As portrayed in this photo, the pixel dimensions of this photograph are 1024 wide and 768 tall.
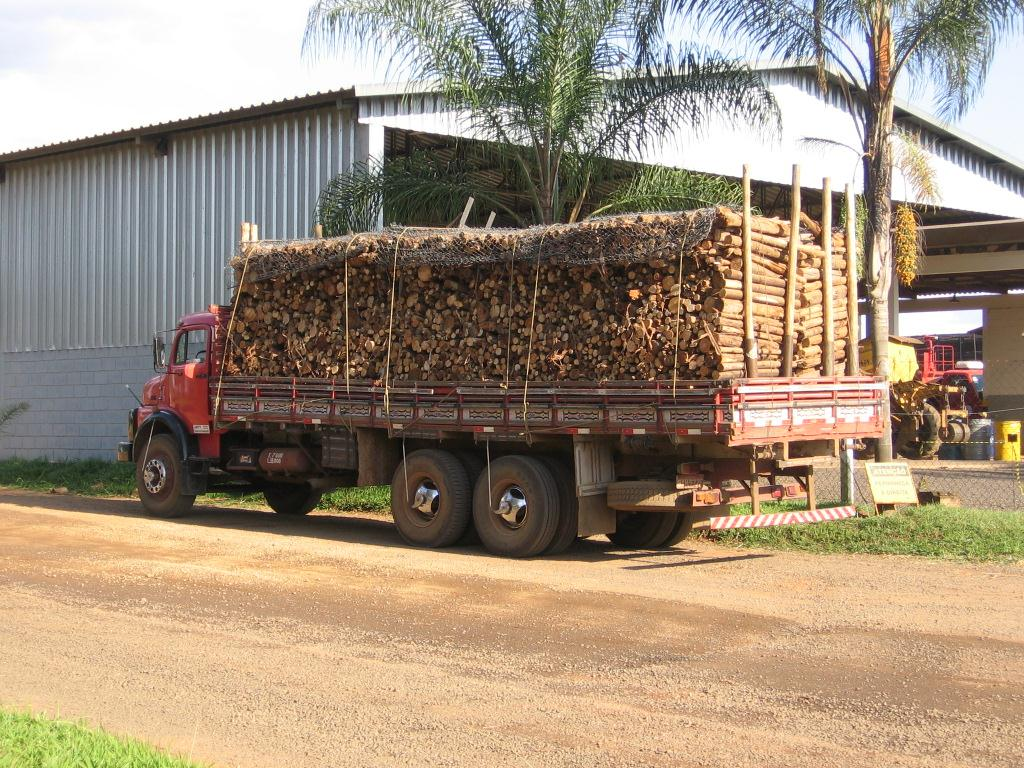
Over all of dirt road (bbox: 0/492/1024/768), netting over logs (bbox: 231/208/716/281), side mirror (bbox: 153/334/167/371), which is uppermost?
netting over logs (bbox: 231/208/716/281)

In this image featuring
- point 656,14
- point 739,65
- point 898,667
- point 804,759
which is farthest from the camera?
point 739,65

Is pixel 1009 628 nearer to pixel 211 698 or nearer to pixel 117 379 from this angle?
pixel 211 698

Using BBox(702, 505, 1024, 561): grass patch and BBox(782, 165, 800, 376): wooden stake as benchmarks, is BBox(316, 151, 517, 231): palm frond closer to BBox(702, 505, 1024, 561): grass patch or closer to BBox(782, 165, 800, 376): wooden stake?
BBox(782, 165, 800, 376): wooden stake

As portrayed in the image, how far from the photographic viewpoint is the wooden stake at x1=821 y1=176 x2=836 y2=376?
39.4ft

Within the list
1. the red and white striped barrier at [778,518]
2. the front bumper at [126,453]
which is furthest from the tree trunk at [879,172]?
the front bumper at [126,453]

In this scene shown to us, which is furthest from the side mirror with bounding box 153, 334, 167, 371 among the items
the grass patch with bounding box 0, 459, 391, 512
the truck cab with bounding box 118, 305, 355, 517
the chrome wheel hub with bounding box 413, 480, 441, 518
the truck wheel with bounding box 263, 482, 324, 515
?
the chrome wheel hub with bounding box 413, 480, 441, 518

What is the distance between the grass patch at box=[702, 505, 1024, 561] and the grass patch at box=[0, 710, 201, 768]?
28.3ft

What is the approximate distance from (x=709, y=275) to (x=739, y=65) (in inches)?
242

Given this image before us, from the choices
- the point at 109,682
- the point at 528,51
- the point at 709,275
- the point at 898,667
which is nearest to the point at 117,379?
the point at 528,51

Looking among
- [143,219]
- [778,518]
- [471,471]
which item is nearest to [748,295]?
[778,518]

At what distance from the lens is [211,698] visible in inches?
260

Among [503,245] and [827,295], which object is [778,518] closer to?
[827,295]

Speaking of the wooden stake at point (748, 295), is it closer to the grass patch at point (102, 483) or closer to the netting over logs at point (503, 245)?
the netting over logs at point (503, 245)

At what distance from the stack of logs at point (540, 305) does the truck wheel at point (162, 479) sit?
5.66 ft
